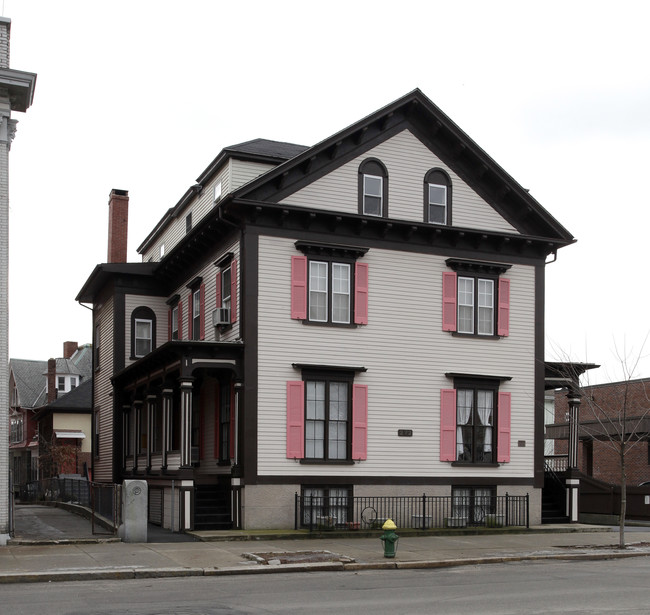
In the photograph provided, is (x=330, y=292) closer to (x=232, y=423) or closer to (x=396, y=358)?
(x=396, y=358)

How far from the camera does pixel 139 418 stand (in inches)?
1241

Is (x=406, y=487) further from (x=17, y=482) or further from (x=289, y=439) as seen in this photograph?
(x=17, y=482)

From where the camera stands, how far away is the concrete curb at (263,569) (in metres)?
15.9

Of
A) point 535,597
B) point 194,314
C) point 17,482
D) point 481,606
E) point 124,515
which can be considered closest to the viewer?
point 481,606

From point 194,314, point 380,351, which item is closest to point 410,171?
point 380,351

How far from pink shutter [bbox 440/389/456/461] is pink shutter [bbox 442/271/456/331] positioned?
1.94 meters

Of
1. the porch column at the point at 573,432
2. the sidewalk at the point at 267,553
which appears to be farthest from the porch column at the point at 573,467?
the sidewalk at the point at 267,553

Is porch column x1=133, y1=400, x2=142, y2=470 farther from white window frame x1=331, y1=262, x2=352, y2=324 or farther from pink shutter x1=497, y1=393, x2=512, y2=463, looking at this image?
pink shutter x1=497, y1=393, x2=512, y2=463

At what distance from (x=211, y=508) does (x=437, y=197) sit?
11.2 meters

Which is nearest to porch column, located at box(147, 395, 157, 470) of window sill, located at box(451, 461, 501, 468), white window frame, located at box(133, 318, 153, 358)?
white window frame, located at box(133, 318, 153, 358)

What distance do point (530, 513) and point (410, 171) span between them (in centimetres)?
1080

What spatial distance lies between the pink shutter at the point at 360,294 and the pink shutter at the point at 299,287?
61.5 inches

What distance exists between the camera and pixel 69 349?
6925cm

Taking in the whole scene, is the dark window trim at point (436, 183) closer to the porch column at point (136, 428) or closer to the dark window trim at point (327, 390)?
the dark window trim at point (327, 390)
